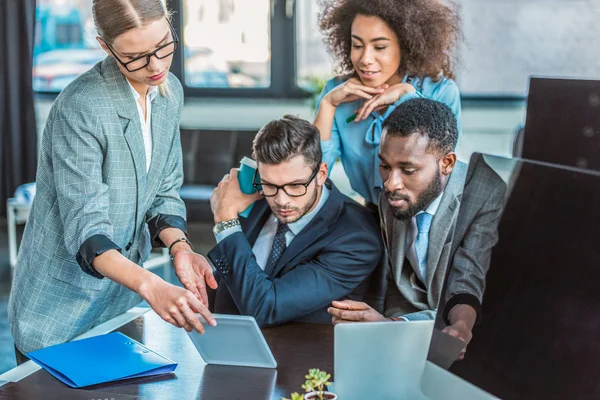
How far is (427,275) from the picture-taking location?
75.4 inches

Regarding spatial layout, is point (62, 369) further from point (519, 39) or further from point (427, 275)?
point (519, 39)

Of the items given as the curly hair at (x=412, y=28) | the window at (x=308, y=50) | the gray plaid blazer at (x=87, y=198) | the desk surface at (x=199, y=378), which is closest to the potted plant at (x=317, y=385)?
the desk surface at (x=199, y=378)

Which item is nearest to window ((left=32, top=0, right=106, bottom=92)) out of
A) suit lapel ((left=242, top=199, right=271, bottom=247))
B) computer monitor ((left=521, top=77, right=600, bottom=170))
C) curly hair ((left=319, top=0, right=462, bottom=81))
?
curly hair ((left=319, top=0, right=462, bottom=81))

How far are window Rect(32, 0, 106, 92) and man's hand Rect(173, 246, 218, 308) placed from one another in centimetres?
567

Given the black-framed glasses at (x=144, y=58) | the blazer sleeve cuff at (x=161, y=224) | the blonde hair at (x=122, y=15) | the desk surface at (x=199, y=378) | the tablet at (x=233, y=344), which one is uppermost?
the blonde hair at (x=122, y=15)

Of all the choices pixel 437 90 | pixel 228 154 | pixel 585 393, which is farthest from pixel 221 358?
pixel 228 154

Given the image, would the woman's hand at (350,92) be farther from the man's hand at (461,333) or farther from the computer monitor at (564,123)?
the man's hand at (461,333)

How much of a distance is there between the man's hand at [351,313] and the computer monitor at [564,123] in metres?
0.48

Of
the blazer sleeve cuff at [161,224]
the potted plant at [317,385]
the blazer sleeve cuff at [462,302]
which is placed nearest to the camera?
the blazer sleeve cuff at [462,302]

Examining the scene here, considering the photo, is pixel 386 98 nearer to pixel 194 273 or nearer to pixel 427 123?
pixel 427 123

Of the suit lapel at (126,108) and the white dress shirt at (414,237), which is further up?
the suit lapel at (126,108)

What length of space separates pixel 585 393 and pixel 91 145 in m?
1.14

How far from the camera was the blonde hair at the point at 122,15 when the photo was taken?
1.64 meters

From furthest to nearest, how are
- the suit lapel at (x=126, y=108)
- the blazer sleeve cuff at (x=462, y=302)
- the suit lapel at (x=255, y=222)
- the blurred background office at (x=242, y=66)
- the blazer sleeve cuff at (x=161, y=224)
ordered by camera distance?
the blurred background office at (x=242, y=66) < the suit lapel at (x=255, y=222) < the blazer sleeve cuff at (x=161, y=224) < the suit lapel at (x=126, y=108) < the blazer sleeve cuff at (x=462, y=302)
